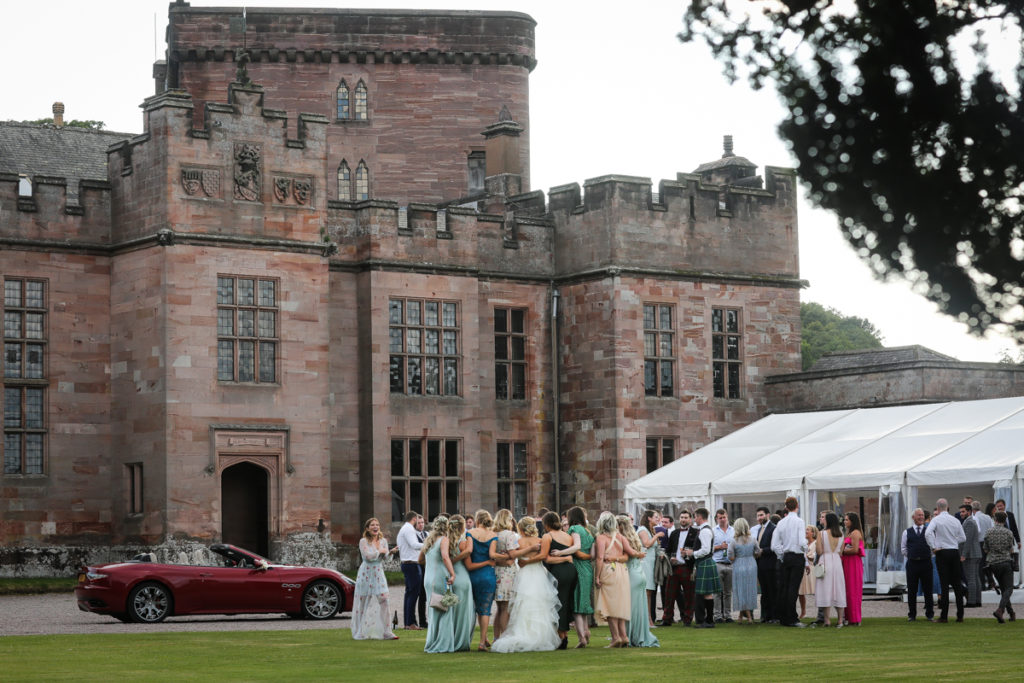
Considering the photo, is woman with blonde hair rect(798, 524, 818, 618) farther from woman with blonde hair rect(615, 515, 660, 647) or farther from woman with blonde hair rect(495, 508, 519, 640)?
woman with blonde hair rect(495, 508, 519, 640)

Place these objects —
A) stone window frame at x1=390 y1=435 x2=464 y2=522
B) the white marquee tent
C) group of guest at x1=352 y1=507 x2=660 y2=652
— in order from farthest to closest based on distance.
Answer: stone window frame at x1=390 y1=435 x2=464 y2=522, the white marquee tent, group of guest at x1=352 y1=507 x2=660 y2=652

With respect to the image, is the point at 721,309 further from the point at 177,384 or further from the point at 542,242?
the point at 177,384

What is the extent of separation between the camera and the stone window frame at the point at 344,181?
4478 cm

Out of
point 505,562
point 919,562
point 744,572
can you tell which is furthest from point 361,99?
point 505,562

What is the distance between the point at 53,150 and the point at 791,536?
88.7ft

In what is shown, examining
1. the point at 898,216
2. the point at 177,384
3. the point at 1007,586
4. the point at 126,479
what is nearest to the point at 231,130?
the point at 177,384

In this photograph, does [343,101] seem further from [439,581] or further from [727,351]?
[439,581]

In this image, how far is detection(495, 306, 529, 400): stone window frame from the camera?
36.0 metres

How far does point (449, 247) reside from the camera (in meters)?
34.7

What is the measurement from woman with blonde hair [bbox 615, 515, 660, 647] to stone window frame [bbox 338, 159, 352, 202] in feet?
86.7

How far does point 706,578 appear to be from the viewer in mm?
22766

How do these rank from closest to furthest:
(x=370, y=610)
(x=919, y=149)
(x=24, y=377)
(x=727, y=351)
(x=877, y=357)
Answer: (x=919, y=149)
(x=370, y=610)
(x=24, y=377)
(x=727, y=351)
(x=877, y=357)

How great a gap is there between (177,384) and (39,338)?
2.97 m

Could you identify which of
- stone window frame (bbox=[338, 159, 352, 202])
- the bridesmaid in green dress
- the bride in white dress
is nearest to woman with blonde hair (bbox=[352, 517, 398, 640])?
the bride in white dress
